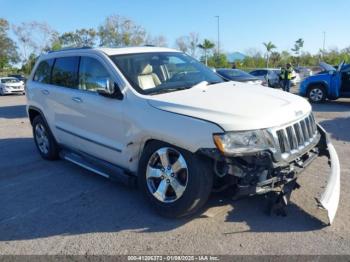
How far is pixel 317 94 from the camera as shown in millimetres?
14336

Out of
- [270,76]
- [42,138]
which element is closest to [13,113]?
[42,138]

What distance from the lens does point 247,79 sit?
14367mm

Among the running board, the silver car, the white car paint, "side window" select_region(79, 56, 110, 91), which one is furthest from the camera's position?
the white car paint

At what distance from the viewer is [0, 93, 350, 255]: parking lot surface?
134 inches

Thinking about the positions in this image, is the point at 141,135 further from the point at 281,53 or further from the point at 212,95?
the point at 281,53

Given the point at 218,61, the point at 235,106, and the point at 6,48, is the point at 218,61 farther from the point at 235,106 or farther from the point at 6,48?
the point at 235,106

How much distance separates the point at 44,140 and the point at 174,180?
3.48 meters

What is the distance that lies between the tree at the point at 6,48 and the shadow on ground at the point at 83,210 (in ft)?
203

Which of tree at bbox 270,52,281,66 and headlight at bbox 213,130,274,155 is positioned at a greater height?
headlight at bbox 213,130,274,155

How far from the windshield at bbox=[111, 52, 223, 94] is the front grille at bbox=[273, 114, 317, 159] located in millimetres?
1377

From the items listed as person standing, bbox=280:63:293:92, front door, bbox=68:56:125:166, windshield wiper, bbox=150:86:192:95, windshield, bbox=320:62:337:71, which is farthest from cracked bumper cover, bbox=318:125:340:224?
person standing, bbox=280:63:293:92

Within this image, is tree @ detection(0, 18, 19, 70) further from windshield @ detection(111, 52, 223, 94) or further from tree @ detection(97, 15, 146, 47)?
windshield @ detection(111, 52, 223, 94)

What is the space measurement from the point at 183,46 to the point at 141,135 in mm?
60166

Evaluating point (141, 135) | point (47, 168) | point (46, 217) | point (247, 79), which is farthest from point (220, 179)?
point (247, 79)
